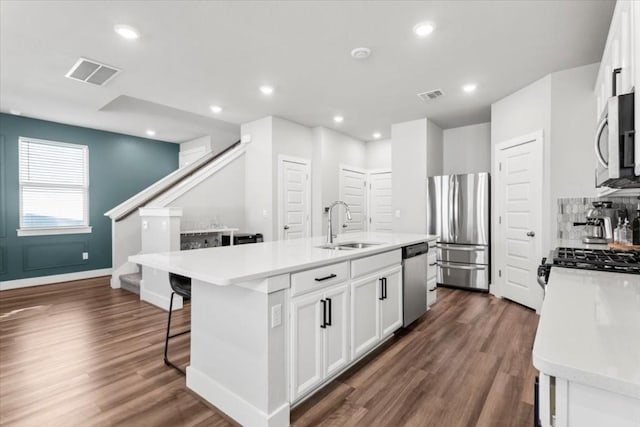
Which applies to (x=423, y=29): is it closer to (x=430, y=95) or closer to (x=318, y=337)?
(x=430, y=95)

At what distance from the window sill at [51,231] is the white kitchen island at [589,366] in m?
7.05

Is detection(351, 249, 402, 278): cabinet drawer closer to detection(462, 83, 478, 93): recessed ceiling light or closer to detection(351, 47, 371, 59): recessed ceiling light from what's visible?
detection(351, 47, 371, 59): recessed ceiling light

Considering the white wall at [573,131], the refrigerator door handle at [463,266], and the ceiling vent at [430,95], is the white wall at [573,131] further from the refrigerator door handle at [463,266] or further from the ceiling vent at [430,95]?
the refrigerator door handle at [463,266]

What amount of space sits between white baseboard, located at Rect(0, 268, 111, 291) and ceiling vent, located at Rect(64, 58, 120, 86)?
3.63 metres

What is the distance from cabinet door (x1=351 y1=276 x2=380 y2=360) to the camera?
2.34 meters

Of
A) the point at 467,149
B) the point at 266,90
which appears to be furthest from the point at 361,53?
the point at 467,149

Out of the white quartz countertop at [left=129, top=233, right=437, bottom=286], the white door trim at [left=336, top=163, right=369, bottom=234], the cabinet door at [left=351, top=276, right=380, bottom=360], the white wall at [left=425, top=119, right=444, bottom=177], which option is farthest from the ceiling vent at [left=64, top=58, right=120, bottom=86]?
the white wall at [left=425, top=119, right=444, bottom=177]

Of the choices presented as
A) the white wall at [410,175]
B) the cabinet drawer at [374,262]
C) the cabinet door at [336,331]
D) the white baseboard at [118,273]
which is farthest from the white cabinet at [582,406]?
the white baseboard at [118,273]

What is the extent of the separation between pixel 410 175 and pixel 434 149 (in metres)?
0.68

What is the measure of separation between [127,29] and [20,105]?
3.42m

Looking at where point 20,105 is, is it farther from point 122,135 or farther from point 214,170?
point 214,170

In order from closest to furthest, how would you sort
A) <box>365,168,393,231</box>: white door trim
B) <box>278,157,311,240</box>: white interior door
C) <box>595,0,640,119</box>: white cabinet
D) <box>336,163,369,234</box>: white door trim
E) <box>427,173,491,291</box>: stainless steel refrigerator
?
<box>595,0,640,119</box>: white cabinet, <box>427,173,491,291</box>: stainless steel refrigerator, <box>278,157,311,240</box>: white interior door, <box>336,163,369,234</box>: white door trim, <box>365,168,393,231</box>: white door trim

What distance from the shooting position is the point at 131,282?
4.84m

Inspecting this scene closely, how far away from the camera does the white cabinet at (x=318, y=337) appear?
6.09ft
